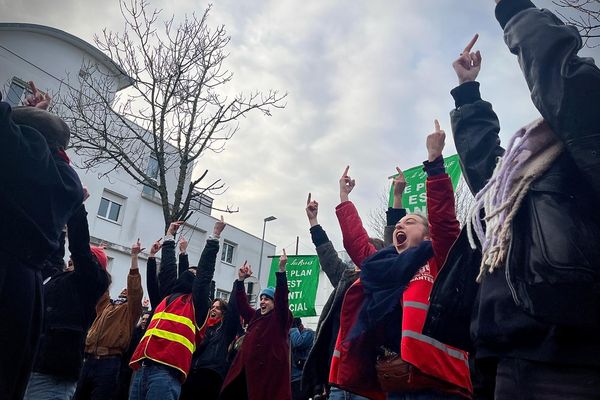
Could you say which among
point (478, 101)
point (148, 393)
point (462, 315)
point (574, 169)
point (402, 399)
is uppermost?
point (478, 101)

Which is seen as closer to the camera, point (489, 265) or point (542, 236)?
point (542, 236)

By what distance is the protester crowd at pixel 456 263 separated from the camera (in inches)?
59.1

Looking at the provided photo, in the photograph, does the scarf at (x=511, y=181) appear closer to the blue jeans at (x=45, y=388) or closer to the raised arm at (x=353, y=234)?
the raised arm at (x=353, y=234)

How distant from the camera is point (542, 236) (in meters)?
1.54

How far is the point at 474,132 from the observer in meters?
2.19

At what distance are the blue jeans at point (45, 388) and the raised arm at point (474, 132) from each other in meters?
3.79

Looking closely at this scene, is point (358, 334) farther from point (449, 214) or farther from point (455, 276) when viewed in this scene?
point (455, 276)

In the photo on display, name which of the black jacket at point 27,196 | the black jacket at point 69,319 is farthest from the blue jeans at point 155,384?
the black jacket at point 27,196

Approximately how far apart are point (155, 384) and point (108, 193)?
66.4ft

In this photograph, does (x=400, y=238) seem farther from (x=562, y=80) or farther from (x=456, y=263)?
(x=562, y=80)

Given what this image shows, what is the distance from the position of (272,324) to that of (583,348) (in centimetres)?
465

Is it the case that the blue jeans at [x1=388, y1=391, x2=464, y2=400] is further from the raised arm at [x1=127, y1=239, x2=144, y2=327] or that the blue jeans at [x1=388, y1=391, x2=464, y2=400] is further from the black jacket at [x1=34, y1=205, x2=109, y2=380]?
the raised arm at [x1=127, y1=239, x2=144, y2=327]

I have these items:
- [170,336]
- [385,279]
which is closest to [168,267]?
[170,336]

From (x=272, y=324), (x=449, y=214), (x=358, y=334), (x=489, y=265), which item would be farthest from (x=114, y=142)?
(x=489, y=265)
